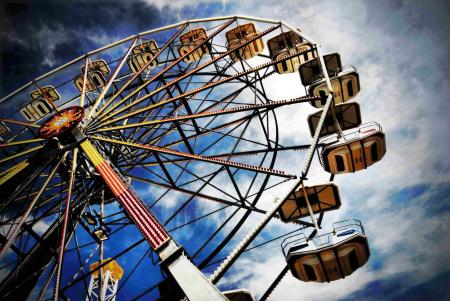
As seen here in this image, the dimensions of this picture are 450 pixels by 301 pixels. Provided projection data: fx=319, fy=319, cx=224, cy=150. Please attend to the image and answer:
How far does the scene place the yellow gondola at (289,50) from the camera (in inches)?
539

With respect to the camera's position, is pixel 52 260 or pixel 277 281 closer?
pixel 277 281

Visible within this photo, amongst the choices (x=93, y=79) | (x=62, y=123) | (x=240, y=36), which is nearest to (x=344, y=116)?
(x=240, y=36)

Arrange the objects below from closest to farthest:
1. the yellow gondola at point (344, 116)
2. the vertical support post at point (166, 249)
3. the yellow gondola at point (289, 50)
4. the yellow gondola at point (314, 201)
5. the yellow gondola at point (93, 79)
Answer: the vertical support post at point (166, 249) → the yellow gondola at point (314, 201) → the yellow gondola at point (344, 116) → the yellow gondola at point (289, 50) → the yellow gondola at point (93, 79)

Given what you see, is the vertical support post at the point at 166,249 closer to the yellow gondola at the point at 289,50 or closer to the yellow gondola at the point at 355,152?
the yellow gondola at the point at 355,152

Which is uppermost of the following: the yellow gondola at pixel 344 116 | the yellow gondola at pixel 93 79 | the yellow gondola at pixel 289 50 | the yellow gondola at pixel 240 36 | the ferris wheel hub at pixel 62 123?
the yellow gondola at pixel 93 79

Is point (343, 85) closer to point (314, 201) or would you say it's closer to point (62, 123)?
point (314, 201)

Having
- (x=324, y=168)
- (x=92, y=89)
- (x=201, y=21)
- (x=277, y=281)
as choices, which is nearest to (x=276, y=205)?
(x=277, y=281)

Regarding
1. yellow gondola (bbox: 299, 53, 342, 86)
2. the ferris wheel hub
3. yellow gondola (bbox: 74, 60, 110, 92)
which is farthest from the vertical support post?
yellow gondola (bbox: 74, 60, 110, 92)

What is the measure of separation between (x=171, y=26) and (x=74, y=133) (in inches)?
323

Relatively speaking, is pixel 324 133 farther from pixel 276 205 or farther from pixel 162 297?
pixel 162 297

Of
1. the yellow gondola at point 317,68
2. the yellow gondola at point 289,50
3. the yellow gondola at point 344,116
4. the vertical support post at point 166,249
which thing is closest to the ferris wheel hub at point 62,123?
the vertical support post at point 166,249

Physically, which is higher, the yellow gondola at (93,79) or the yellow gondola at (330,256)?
the yellow gondola at (93,79)

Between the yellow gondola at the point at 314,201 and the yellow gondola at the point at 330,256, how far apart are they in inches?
66.8

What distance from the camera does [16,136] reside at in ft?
48.2
